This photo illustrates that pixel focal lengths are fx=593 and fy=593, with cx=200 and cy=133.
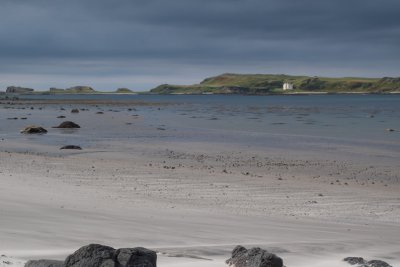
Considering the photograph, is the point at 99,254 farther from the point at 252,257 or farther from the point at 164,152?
the point at 164,152

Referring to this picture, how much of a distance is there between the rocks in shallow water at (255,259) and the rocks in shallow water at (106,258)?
126 cm

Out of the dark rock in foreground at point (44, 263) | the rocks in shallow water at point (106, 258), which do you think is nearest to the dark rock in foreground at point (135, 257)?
the rocks in shallow water at point (106, 258)

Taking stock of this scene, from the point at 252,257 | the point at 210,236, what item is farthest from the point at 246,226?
the point at 252,257

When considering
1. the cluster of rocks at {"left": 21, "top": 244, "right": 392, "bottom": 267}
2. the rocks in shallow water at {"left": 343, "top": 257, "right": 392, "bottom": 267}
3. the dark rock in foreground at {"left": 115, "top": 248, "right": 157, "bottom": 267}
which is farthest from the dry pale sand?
the dark rock in foreground at {"left": 115, "top": 248, "right": 157, "bottom": 267}

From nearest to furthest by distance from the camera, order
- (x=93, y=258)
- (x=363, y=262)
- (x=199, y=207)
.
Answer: (x=93, y=258) < (x=363, y=262) < (x=199, y=207)

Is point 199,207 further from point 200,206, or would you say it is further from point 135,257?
point 135,257

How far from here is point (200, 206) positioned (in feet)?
43.5

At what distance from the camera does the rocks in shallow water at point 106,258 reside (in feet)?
20.4

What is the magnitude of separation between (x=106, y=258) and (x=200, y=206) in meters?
7.08

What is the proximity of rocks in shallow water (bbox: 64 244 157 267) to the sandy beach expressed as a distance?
108 cm

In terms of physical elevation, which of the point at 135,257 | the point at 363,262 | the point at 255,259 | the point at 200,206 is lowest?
the point at 200,206

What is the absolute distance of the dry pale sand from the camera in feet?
28.6

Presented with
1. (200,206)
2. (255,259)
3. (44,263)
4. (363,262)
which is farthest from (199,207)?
(44,263)

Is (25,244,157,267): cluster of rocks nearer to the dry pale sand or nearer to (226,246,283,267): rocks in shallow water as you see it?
the dry pale sand
